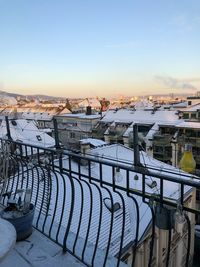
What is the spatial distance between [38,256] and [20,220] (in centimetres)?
39

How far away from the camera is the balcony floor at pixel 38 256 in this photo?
2484 millimetres

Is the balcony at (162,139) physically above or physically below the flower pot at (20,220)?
A: below

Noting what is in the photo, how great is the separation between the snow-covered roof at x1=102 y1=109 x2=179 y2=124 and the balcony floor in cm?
2350

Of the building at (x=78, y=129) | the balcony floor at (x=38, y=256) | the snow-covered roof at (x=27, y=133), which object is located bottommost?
the building at (x=78, y=129)

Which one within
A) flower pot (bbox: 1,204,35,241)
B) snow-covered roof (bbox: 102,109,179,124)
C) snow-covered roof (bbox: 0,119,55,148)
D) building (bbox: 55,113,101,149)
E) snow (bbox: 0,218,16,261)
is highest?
snow (bbox: 0,218,16,261)

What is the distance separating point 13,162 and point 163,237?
679 cm

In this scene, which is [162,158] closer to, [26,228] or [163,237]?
[163,237]

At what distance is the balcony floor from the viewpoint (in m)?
2.48

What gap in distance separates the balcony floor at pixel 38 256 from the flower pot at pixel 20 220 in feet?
0.25

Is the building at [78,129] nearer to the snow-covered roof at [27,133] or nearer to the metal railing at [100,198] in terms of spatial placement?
the snow-covered roof at [27,133]

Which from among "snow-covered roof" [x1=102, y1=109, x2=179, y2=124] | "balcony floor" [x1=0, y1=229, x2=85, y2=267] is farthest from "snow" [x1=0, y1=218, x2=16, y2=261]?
"snow-covered roof" [x1=102, y1=109, x2=179, y2=124]

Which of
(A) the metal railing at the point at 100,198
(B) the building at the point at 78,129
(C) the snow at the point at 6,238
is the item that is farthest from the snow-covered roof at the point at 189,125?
(C) the snow at the point at 6,238

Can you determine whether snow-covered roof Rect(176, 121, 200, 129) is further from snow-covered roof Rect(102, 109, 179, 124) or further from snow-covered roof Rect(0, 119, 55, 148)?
snow-covered roof Rect(0, 119, 55, 148)

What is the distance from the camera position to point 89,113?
36281 millimetres
